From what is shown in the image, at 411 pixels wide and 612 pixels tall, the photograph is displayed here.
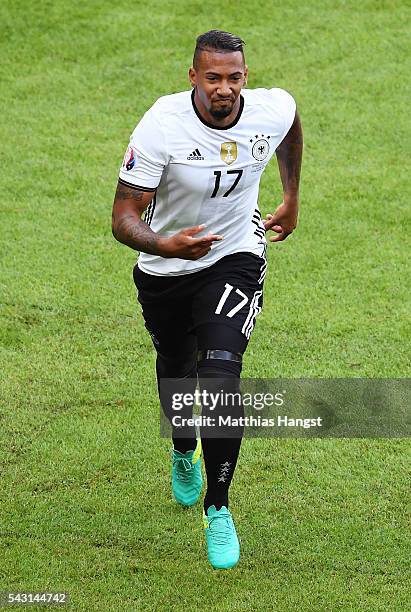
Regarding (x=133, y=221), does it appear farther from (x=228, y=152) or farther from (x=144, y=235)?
(x=228, y=152)

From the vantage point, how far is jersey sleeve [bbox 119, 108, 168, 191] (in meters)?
5.23

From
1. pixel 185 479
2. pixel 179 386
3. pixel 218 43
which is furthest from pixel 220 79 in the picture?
pixel 185 479

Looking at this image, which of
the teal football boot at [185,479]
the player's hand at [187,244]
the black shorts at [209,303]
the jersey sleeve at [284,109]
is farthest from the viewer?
the teal football boot at [185,479]

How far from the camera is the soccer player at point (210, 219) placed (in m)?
5.20

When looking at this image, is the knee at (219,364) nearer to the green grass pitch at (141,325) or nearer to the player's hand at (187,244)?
the player's hand at (187,244)

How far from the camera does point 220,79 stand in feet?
17.0

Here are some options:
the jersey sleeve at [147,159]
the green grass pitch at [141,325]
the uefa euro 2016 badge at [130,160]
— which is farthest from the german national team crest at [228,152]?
the green grass pitch at [141,325]

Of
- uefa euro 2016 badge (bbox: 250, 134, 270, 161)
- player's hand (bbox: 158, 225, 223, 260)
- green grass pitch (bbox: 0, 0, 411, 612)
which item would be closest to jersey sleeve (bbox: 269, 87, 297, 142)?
uefa euro 2016 badge (bbox: 250, 134, 270, 161)

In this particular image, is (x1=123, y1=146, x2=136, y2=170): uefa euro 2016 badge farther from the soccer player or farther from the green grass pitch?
the green grass pitch

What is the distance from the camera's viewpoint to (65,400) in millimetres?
6852

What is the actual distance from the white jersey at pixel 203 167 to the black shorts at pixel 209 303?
5cm

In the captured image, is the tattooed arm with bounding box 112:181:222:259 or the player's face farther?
the player's face

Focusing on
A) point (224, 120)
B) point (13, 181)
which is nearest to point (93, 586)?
point (224, 120)

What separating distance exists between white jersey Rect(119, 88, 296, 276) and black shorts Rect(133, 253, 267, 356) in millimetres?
52
